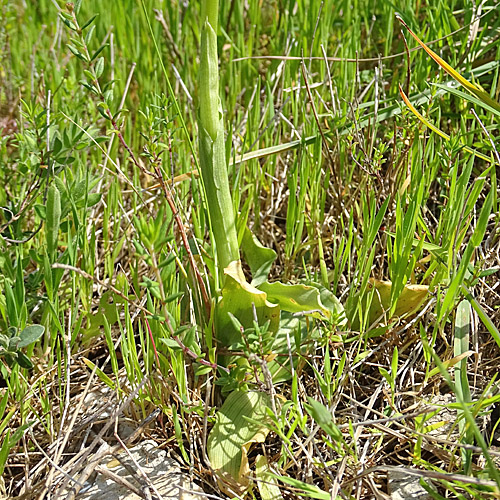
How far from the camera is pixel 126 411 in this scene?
4.43 ft

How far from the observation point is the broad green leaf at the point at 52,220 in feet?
4.55

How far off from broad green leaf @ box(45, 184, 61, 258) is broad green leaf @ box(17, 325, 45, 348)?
0.61 ft

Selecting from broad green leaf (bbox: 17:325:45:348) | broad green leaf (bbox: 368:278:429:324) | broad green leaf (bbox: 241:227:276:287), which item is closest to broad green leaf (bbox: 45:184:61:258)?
broad green leaf (bbox: 17:325:45:348)

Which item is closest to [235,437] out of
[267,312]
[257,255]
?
[267,312]

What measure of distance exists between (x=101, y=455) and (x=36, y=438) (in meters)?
0.26

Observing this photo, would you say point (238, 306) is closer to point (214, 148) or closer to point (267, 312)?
point (267, 312)

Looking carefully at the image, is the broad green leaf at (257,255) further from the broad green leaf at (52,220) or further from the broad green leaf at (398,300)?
the broad green leaf at (52,220)

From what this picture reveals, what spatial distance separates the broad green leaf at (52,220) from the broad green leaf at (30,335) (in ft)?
0.61

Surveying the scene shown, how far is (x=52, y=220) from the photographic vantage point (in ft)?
4.59

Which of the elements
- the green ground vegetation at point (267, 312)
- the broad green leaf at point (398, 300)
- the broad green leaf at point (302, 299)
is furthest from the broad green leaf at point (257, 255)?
the broad green leaf at point (398, 300)

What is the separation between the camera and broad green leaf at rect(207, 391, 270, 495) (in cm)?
119

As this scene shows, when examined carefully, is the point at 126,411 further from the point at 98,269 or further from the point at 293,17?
the point at 293,17

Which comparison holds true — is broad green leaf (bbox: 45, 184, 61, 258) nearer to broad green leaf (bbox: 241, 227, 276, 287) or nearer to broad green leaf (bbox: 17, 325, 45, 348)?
broad green leaf (bbox: 17, 325, 45, 348)

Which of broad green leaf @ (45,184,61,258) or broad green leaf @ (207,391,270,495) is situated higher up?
broad green leaf @ (45,184,61,258)
